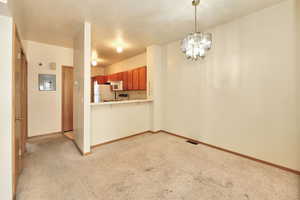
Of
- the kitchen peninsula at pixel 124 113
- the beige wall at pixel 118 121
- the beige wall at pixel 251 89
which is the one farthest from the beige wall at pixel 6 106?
the beige wall at pixel 251 89

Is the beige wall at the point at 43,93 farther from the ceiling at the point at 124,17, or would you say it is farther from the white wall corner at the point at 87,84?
the white wall corner at the point at 87,84

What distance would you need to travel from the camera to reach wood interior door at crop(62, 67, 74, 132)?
4230 millimetres

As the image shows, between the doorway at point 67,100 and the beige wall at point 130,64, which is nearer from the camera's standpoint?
the doorway at point 67,100

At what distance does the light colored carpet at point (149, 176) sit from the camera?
170cm

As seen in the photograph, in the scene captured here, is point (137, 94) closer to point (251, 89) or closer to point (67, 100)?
point (67, 100)

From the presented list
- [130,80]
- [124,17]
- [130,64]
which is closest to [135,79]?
[130,80]

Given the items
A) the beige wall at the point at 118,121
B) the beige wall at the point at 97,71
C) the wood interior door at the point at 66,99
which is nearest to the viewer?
the beige wall at the point at 118,121

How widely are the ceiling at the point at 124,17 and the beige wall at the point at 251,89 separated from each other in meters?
0.32

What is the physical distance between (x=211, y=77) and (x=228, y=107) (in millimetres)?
754

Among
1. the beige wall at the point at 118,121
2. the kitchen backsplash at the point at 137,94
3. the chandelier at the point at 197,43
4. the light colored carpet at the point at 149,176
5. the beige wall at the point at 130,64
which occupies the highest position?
the beige wall at the point at 130,64

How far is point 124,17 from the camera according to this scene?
8.63 ft

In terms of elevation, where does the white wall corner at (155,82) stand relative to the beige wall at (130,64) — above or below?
below

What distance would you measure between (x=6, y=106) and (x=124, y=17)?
2.25m

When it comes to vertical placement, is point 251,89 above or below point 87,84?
below
